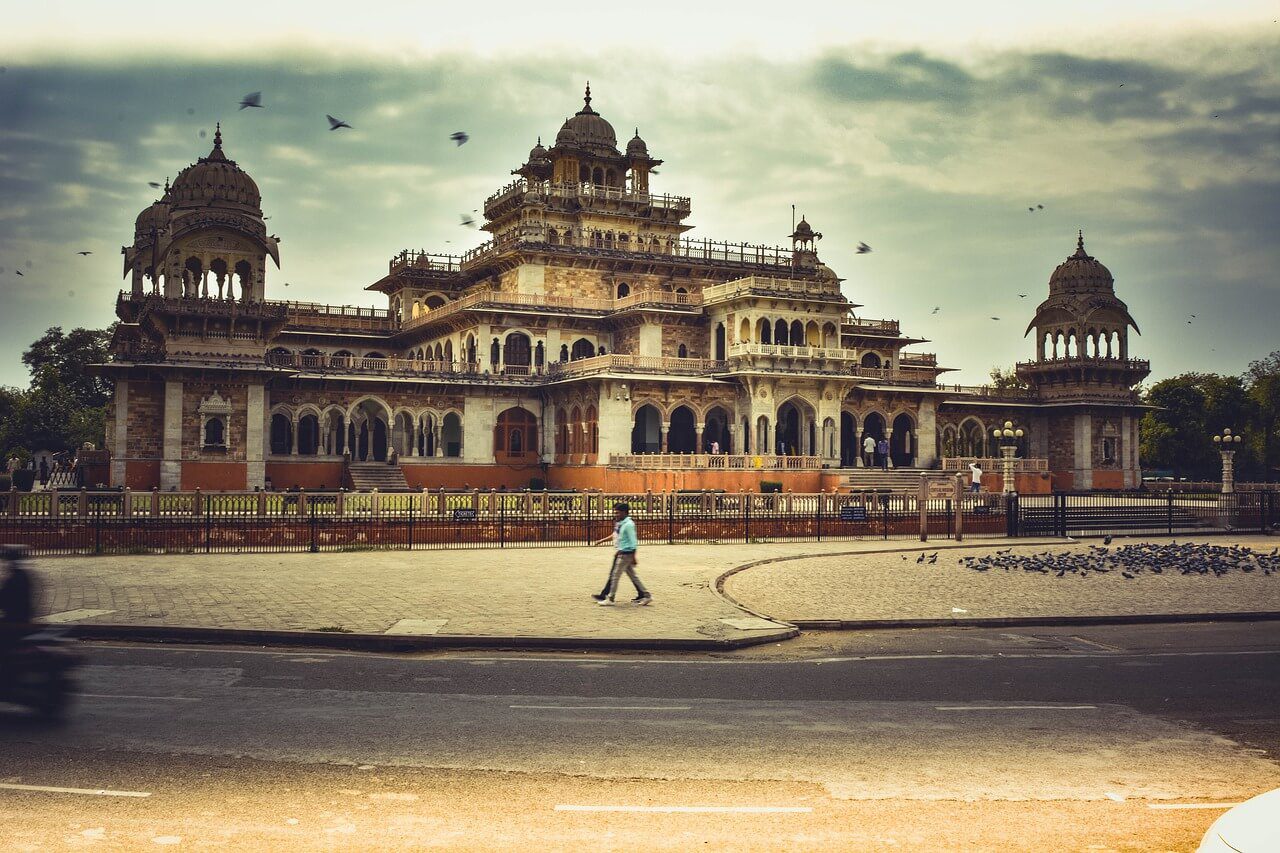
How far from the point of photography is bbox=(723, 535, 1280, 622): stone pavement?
57.2 ft

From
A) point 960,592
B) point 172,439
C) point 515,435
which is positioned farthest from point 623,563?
point 515,435

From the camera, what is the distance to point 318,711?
10055 mm

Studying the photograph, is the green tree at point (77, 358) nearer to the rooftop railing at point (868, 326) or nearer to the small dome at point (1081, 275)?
the rooftop railing at point (868, 326)

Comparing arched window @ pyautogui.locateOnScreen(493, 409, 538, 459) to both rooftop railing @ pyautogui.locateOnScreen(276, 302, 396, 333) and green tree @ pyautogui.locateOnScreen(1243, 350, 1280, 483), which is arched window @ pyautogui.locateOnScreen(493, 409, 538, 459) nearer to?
rooftop railing @ pyautogui.locateOnScreen(276, 302, 396, 333)

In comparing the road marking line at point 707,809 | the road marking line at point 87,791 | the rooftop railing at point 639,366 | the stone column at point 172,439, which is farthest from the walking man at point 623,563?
the stone column at point 172,439

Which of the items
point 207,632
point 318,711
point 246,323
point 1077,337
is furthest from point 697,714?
point 1077,337

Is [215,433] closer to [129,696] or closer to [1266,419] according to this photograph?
[129,696]

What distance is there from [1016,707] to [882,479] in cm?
3740

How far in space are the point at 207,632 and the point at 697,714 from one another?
291 inches

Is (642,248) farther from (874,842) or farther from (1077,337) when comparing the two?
(874,842)

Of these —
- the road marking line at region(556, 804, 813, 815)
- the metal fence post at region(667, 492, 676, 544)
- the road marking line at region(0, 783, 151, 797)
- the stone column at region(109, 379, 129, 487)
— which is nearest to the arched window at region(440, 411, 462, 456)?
the stone column at region(109, 379, 129, 487)

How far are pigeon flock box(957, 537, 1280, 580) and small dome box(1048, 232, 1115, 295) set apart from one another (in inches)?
1456

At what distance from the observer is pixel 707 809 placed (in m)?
7.38

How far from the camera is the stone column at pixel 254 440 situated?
4500 centimetres
